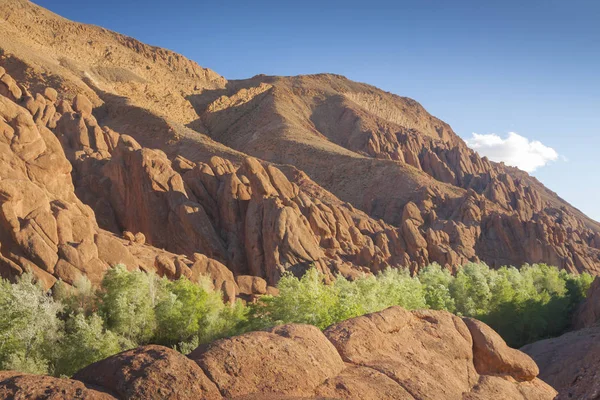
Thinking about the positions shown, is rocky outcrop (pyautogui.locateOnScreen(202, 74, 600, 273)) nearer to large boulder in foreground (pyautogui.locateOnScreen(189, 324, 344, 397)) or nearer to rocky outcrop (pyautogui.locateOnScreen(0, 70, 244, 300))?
rocky outcrop (pyautogui.locateOnScreen(0, 70, 244, 300))

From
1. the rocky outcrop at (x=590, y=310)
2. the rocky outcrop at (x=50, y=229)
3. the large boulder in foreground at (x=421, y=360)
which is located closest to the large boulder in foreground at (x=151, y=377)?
the large boulder in foreground at (x=421, y=360)

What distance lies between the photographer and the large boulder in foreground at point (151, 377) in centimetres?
1058

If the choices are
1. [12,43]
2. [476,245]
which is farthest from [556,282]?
[12,43]

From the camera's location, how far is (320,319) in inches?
1249

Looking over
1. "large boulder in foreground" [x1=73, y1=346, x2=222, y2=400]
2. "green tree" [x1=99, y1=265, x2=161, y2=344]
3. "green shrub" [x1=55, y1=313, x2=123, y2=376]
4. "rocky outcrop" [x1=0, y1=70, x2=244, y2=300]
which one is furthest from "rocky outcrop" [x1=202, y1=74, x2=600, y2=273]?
"large boulder in foreground" [x1=73, y1=346, x2=222, y2=400]

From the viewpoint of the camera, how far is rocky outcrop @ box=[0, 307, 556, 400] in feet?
36.3

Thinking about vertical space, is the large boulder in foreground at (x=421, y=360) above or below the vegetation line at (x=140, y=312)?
above

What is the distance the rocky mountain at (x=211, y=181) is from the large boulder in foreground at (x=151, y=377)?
20.8 m

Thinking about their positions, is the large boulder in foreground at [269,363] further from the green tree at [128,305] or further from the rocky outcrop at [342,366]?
the green tree at [128,305]

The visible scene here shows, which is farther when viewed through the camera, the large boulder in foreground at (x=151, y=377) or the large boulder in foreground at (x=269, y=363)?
the large boulder in foreground at (x=269, y=363)

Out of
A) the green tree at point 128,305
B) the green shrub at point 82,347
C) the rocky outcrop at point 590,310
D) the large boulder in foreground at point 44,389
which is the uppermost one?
the rocky outcrop at point 590,310

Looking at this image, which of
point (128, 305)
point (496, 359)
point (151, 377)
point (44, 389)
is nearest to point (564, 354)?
point (496, 359)

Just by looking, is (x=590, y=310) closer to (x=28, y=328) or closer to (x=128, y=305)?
(x=128, y=305)

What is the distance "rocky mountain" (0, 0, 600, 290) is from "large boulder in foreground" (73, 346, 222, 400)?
2077 cm
